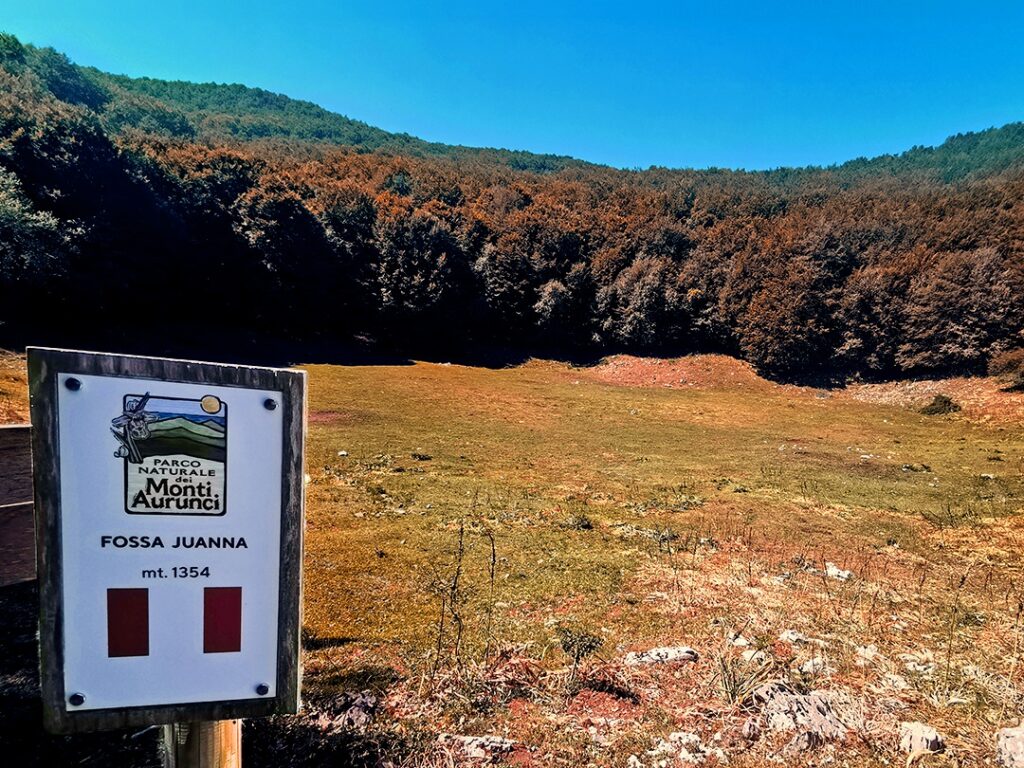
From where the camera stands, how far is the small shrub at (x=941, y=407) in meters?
26.3

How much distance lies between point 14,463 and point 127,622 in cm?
60

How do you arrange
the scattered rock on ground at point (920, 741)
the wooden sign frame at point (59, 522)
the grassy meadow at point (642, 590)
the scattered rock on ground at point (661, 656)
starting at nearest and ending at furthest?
the wooden sign frame at point (59, 522) < the scattered rock on ground at point (920, 741) < the grassy meadow at point (642, 590) < the scattered rock on ground at point (661, 656)

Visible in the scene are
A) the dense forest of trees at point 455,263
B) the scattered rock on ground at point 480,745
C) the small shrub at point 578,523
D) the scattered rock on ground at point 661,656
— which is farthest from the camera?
the dense forest of trees at point 455,263

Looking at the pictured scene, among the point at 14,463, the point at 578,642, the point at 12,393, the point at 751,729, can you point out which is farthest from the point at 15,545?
the point at 12,393

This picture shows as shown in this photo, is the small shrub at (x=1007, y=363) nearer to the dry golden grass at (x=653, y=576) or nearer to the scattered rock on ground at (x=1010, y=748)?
the dry golden grass at (x=653, y=576)

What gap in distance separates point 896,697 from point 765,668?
929 mm

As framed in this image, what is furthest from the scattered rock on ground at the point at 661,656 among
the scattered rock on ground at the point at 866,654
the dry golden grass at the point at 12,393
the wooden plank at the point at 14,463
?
the dry golden grass at the point at 12,393

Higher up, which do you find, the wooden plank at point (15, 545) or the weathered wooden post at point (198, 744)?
the wooden plank at point (15, 545)

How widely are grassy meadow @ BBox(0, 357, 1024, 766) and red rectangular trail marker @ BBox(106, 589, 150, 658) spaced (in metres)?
2.16

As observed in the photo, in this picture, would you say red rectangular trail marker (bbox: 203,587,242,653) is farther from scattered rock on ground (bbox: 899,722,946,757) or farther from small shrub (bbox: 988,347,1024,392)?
small shrub (bbox: 988,347,1024,392)

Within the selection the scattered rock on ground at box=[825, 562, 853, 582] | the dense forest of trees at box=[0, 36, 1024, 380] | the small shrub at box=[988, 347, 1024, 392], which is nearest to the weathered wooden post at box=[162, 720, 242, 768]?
the scattered rock on ground at box=[825, 562, 853, 582]

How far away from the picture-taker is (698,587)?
641 cm

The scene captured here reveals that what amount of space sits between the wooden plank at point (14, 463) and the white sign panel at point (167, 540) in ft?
1.06

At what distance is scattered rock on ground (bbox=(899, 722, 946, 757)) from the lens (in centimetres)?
331
